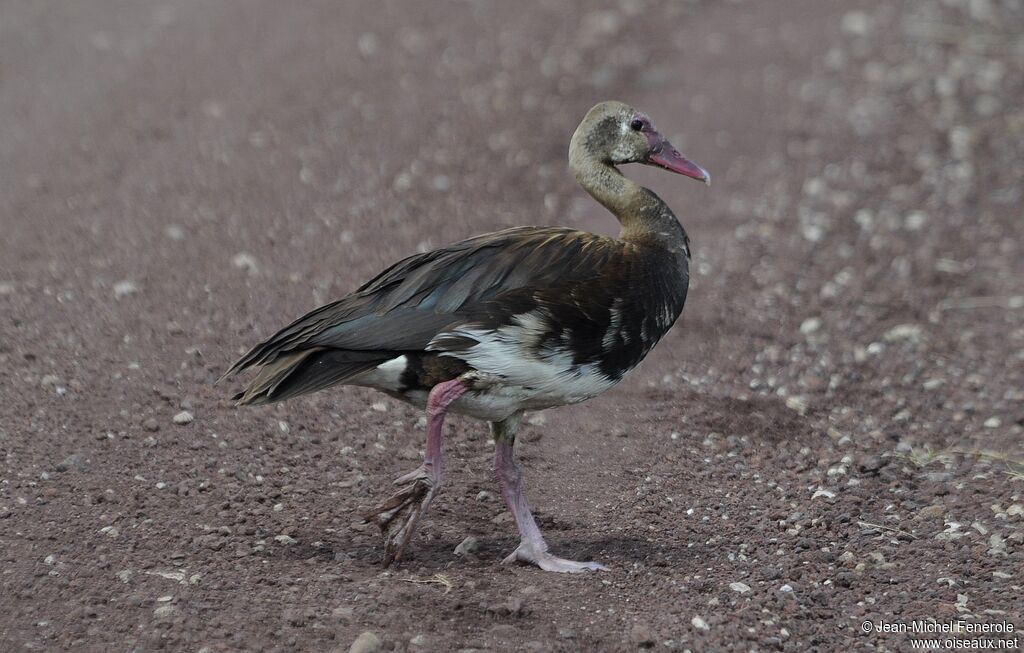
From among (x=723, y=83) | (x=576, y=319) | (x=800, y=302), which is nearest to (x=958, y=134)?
(x=723, y=83)

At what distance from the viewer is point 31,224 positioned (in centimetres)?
837

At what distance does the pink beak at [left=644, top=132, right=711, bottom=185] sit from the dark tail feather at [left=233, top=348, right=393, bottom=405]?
64.6 inches

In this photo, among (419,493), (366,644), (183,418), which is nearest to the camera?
(366,644)

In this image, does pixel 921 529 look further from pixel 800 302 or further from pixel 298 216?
pixel 298 216

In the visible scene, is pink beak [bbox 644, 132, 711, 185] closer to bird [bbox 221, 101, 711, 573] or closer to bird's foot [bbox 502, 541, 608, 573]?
bird [bbox 221, 101, 711, 573]

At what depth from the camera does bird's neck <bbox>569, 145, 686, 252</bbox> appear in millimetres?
5594

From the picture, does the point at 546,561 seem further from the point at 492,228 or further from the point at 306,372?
the point at 492,228

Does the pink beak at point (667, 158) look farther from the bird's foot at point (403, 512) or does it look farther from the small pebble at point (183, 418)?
the small pebble at point (183, 418)

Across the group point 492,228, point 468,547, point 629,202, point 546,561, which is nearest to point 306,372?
point 468,547

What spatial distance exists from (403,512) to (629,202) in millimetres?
1623

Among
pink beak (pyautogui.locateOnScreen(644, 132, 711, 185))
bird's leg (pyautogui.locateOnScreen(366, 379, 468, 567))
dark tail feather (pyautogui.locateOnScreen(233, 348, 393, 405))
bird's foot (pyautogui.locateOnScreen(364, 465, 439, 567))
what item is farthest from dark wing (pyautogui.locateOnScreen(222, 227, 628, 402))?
pink beak (pyautogui.locateOnScreen(644, 132, 711, 185))

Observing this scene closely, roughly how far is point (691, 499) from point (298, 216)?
377 cm

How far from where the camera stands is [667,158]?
5.97m

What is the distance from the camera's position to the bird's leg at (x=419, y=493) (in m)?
5.05
